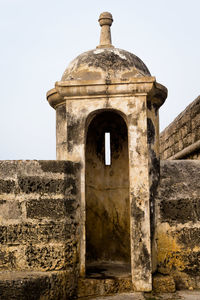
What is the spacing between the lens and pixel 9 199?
13.5 feet

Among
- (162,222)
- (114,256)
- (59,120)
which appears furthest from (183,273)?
(59,120)

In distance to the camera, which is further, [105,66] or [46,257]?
[105,66]

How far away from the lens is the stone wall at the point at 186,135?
7.05 meters

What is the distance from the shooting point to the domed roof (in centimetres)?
448

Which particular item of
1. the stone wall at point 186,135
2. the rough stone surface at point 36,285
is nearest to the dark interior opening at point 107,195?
the rough stone surface at point 36,285

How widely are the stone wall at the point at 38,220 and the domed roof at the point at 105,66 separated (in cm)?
105

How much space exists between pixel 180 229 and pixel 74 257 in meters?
1.28

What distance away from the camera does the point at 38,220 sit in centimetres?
409

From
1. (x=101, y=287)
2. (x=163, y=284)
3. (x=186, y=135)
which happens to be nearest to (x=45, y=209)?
(x=101, y=287)

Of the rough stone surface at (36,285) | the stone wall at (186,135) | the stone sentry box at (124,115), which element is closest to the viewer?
the rough stone surface at (36,285)

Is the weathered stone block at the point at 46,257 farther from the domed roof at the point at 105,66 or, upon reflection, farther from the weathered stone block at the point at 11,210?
the domed roof at the point at 105,66

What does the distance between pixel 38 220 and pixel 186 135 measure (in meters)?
4.47

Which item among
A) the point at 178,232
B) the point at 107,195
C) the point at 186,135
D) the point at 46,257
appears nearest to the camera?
the point at 46,257

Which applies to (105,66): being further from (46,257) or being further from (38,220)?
(46,257)
